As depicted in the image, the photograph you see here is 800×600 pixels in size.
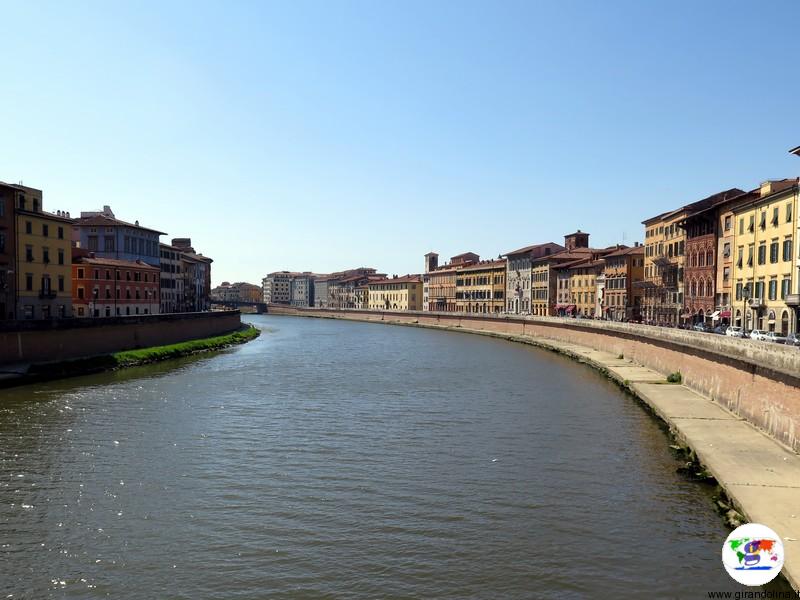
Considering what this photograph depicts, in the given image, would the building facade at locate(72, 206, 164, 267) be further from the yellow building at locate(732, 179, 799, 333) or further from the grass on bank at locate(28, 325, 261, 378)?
the yellow building at locate(732, 179, 799, 333)

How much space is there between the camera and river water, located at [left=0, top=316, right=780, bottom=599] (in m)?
15.4

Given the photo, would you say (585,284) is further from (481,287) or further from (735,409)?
(735,409)

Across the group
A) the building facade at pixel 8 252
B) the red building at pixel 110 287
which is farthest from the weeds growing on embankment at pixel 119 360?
the red building at pixel 110 287

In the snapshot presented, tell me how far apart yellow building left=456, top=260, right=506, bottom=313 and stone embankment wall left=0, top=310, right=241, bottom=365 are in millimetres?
82518

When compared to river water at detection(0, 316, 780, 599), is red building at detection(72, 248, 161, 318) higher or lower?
higher

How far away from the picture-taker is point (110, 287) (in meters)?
80.3

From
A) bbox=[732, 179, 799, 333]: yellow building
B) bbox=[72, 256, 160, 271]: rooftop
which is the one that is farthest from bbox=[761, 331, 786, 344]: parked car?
bbox=[72, 256, 160, 271]: rooftop

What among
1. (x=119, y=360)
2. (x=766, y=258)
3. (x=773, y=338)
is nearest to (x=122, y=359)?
(x=119, y=360)

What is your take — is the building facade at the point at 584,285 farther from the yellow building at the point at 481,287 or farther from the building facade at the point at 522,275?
the yellow building at the point at 481,287

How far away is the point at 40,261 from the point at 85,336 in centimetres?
1309

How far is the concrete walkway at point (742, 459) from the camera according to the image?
16.6 m

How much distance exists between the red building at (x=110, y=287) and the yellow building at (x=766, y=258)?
6740 cm

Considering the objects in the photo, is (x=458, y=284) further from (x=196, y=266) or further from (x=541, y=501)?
(x=541, y=501)

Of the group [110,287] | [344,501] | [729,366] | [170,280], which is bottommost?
[344,501]
